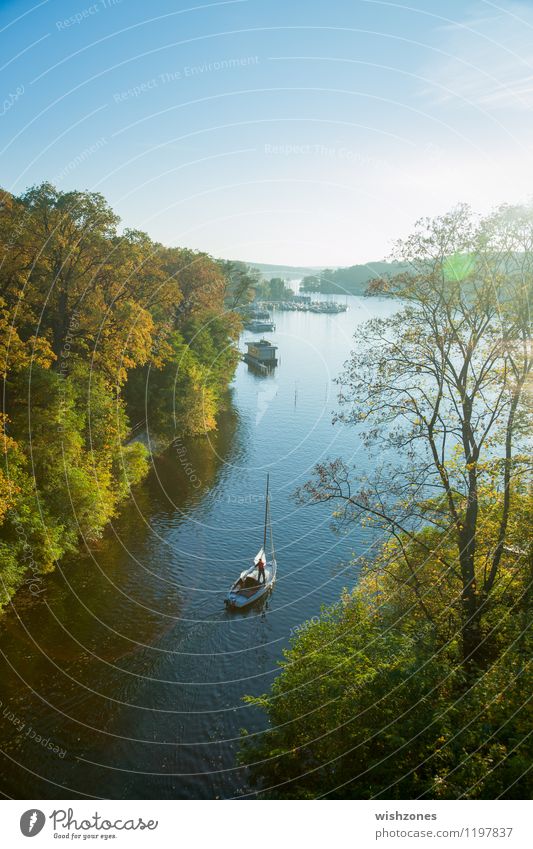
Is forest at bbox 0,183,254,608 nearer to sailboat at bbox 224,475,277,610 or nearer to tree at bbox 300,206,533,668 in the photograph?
sailboat at bbox 224,475,277,610

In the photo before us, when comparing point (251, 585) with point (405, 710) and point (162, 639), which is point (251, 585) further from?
point (405, 710)

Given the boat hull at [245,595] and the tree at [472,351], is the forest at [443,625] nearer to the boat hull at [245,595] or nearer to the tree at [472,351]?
the tree at [472,351]

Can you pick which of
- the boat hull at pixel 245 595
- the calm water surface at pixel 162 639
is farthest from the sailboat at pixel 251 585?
the calm water surface at pixel 162 639

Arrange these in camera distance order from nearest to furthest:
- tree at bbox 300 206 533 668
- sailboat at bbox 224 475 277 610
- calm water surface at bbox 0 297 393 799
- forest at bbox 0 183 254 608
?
tree at bbox 300 206 533 668 → calm water surface at bbox 0 297 393 799 → forest at bbox 0 183 254 608 → sailboat at bbox 224 475 277 610

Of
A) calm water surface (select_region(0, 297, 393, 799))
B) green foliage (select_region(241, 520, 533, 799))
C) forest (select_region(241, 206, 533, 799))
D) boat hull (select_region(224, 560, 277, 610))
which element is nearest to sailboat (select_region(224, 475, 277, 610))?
boat hull (select_region(224, 560, 277, 610))

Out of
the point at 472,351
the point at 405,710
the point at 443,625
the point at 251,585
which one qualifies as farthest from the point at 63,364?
the point at 405,710

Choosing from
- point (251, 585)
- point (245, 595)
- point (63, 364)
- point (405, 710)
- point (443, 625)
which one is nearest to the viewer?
point (405, 710)
